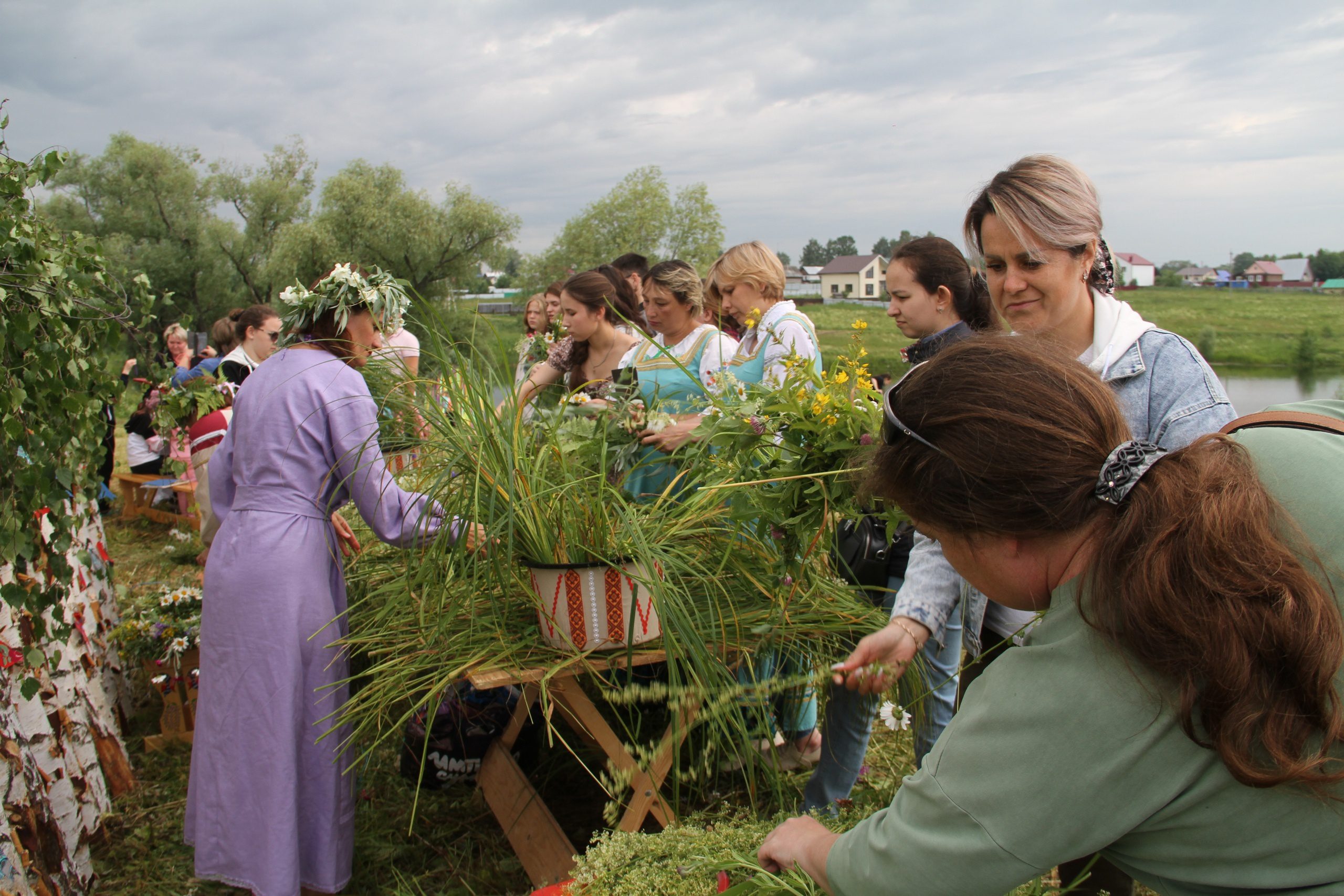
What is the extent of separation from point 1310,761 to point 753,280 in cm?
326

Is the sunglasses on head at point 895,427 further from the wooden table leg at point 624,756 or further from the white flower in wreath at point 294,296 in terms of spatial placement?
the white flower in wreath at point 294,296

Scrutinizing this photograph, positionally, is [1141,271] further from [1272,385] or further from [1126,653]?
[1126,653]

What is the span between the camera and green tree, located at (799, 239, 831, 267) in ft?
248

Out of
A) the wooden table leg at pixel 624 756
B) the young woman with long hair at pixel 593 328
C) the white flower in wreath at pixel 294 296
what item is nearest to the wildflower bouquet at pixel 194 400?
the young woman with long hair at pixel 593 328

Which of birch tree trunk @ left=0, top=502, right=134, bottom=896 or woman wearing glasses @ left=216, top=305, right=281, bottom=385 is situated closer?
birch tree trunk @ left=0, top=502, right=134, bottom=896

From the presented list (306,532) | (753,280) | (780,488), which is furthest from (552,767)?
(753,280)

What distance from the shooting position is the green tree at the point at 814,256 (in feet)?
248

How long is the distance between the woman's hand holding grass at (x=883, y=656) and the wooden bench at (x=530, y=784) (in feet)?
1.13

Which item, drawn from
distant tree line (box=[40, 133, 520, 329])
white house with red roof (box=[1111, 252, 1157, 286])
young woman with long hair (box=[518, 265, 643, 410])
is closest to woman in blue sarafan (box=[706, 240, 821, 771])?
young woman with long hair (box=[518, 265, 643, 410])

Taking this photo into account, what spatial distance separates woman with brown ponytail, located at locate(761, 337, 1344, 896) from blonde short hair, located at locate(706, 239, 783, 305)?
296 cm

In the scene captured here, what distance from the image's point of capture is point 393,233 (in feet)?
83.8

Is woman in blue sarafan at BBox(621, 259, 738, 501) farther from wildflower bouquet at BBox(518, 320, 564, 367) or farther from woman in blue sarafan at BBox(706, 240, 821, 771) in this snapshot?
wildflower bouquet at BBox(518, 320, 564, 367)

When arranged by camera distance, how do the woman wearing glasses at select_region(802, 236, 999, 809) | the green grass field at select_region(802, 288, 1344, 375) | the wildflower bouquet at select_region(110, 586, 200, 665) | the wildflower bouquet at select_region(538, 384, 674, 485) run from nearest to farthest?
the wildflower bouquet at select_region(538, 384, 674, 485) → the woman wearing glasses at select_region(802, 236, 999, 809) → the wildflower bouquet at select_region(110, 586, 200, 665) → the green grass field at select_region(802, 288, 1344, 375)

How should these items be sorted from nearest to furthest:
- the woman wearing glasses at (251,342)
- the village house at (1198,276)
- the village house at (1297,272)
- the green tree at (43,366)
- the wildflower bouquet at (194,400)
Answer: the green tree at (43,366)
the wildflower bouquet at (194,400)
the woman wearing glasses at (251,342)
the village house at (1297,272)
the village house at (1198,276)
